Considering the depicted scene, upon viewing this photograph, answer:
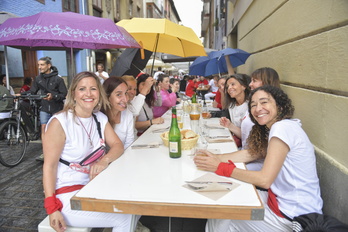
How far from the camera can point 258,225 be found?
1.68 meters

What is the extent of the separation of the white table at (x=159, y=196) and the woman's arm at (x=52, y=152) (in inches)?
15.6

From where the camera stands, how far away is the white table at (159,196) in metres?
1.26

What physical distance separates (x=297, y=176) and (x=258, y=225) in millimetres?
421

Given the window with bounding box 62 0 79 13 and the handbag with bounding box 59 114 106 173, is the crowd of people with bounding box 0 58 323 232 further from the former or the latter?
the window with bounding box 62 0 79 13

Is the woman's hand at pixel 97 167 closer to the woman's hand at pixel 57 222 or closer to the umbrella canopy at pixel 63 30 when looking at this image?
the woman's hand at pixel 57 222

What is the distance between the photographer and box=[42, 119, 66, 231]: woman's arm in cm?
176

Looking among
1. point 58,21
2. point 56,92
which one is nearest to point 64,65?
point 56,92

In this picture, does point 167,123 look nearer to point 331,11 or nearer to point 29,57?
point 331,11

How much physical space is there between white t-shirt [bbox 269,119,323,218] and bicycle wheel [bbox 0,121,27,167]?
419cm

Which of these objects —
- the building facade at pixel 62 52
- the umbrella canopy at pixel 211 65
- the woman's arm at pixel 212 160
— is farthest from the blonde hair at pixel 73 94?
the umbrella canopy at pixel 211 65

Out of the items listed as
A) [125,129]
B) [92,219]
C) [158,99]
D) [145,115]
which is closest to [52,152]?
[92,219]

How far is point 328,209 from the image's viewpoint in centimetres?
185

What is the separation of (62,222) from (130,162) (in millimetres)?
600

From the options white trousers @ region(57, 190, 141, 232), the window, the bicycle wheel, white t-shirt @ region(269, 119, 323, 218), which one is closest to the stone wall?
white t-shirt @ region(269, 119, 323, 218)
